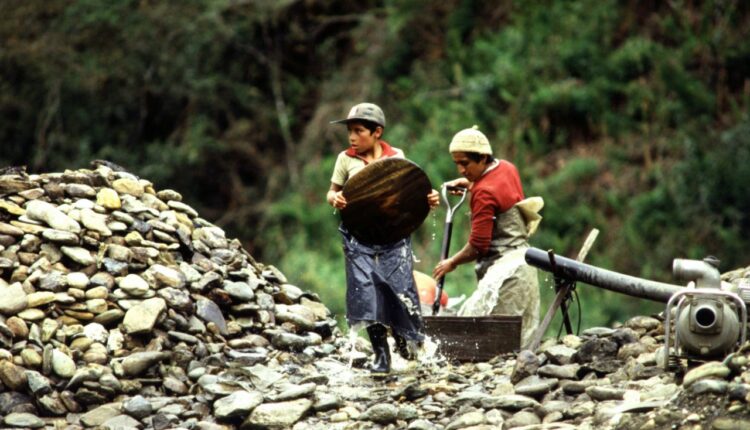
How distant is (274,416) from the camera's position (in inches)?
258

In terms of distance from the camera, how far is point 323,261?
1672 centimetres

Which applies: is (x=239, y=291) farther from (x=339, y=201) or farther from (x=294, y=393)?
(x=294, y=393)

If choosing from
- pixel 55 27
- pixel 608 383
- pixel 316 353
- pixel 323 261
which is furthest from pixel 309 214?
pixel 608 383

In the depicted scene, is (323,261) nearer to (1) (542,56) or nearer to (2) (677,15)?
(1) (542,56)

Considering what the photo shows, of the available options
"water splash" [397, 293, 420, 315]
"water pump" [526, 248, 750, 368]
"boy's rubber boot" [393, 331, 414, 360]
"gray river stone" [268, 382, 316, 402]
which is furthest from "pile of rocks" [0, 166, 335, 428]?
"water pump" [526, 248, 750, 368]

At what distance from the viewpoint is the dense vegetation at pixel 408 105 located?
49.4 ft

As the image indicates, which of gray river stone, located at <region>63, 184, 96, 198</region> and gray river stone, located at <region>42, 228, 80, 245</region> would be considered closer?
gray river stone, located at <region>42, 228, 80, 245</region>

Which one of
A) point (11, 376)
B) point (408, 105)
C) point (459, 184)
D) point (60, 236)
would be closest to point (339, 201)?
point (459, 184)

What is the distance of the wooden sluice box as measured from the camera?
762 cm

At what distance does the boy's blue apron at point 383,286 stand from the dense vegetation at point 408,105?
662cm

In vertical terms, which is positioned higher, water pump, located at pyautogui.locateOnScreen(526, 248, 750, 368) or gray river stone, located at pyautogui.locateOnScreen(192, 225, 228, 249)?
gray river stone, located at pyautogui.locateOnScreen(192, 225, 228, 249)

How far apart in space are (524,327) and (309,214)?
1009 centimetres

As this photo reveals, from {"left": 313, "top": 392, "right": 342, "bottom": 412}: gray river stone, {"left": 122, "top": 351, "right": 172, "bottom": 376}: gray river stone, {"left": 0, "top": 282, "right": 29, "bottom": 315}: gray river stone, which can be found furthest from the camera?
{"left": 0, "top": 282, "right": 29, "bottom": 315}: gray river stone

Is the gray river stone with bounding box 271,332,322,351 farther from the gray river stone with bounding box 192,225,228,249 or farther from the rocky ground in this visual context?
the gray river stone with bounding box 192,225,228,249
